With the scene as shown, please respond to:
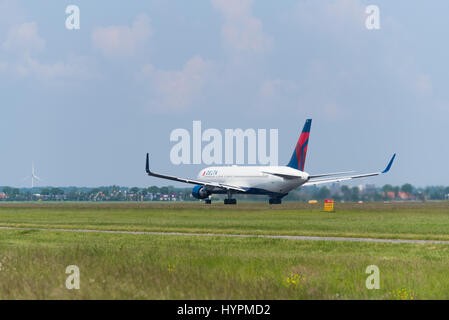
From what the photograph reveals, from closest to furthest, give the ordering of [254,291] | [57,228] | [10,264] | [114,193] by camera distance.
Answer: [254,291] < [10,264] < [57,228] < [114,193]

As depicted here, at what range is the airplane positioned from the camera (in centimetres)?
9262

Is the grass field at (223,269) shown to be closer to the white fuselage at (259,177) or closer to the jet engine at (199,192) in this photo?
the white fuselage at (259,177)

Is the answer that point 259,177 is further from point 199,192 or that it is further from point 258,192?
point 199,192

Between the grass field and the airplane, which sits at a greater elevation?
the airplane

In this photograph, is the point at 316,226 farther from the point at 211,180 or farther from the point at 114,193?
the point at 114,193

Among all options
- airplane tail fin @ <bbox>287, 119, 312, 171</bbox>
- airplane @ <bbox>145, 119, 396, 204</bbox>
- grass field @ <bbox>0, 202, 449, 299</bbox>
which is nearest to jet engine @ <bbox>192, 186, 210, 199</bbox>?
airplane @ <bbox>145, 119, 396, 204</bbox>

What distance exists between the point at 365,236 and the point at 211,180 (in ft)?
201

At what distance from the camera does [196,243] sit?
111ft

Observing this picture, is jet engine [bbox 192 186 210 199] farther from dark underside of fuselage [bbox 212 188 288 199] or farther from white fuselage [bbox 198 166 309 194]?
white fuselage [bbox 198 166 309 194]

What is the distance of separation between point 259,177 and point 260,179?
0.93 ft

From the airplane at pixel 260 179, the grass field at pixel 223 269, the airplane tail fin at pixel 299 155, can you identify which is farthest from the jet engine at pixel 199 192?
the grass field at pixel 223 269

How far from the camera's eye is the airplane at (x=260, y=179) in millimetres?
92625
